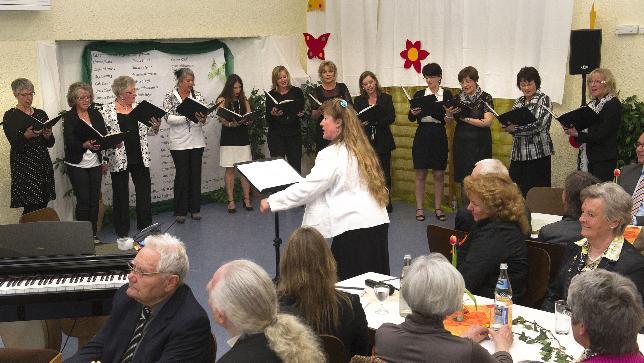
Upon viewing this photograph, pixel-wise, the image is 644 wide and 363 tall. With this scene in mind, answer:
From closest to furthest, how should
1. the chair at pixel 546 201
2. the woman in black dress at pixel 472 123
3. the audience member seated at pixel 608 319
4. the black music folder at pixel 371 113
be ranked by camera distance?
the audience member seated at pixel 608 319, the chair at pixel 546 201, the woman in black dress at pixel 472 123, the black music folder at pixel 371 113

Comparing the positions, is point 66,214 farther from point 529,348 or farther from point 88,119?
point 529,348

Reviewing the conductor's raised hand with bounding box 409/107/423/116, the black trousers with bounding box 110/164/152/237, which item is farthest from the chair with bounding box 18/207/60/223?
the conductor's raised hand with bounding box 409/107/423/116

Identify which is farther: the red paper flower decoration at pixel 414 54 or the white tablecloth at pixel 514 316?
the red paper flower decoration at pixel 414 54

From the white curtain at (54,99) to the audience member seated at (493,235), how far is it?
555cm

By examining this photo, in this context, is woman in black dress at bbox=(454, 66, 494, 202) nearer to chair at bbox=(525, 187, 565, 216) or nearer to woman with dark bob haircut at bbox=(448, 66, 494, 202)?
A: woman with dark bob haircut at bbox=(448, 66, 494, 202)

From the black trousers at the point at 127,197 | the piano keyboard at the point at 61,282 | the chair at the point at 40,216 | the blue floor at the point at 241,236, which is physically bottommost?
the blue floor at the point at 241,236

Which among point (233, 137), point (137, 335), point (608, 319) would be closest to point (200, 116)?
point (233, 137)

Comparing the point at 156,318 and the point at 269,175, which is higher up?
the point at 269,175

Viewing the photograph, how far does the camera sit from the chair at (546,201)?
20.7ft

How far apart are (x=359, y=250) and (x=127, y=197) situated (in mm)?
3916

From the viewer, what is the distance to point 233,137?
9.85 metres

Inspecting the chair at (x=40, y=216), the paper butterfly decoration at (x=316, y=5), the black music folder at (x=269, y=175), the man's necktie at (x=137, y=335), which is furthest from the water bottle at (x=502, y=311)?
the paper butterfly decoration at (x=316, y=5)

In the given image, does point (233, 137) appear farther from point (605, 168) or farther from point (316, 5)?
point (605, 168)

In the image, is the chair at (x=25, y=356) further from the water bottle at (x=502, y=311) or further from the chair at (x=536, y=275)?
the chair at (x=536, y=275)
